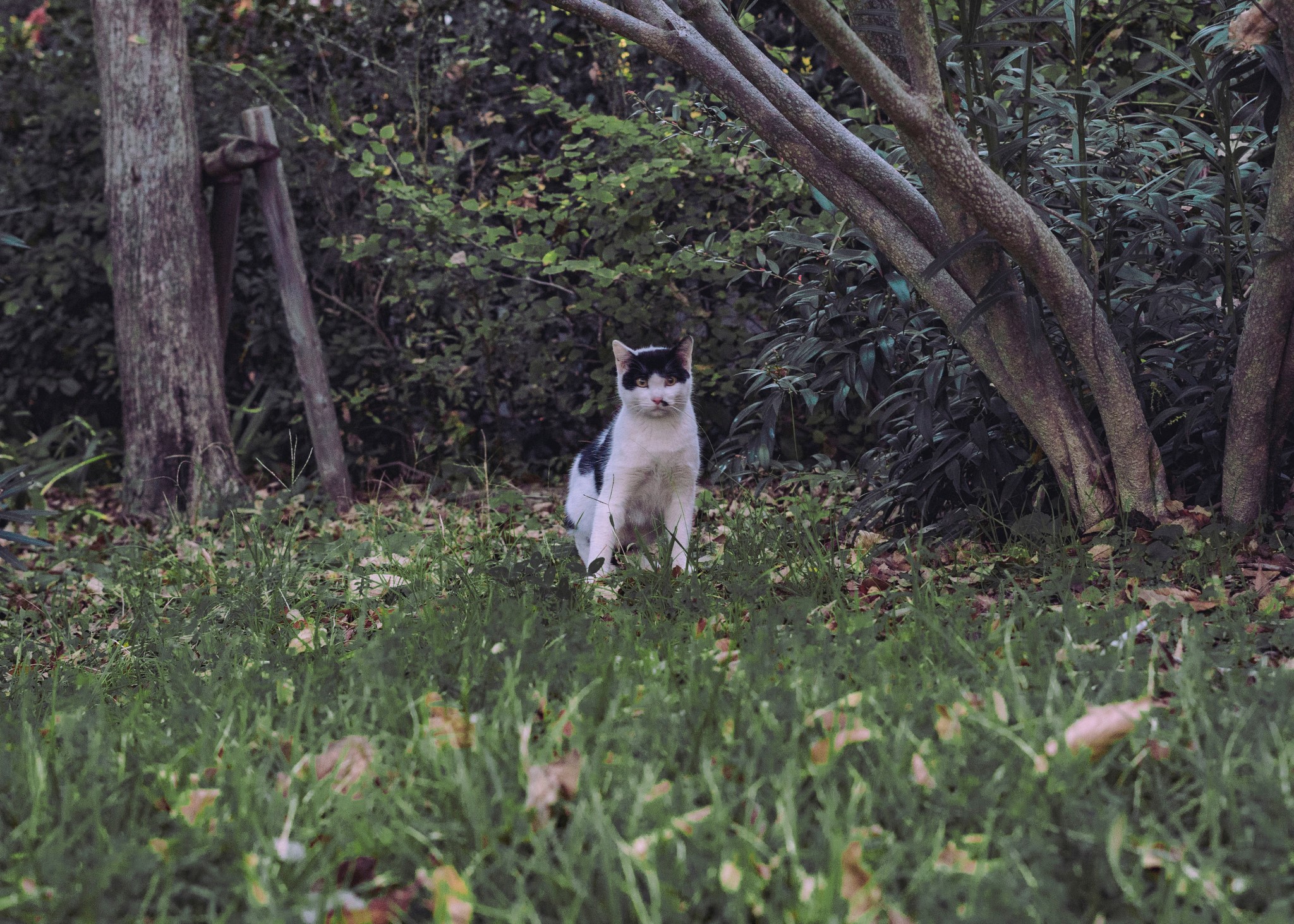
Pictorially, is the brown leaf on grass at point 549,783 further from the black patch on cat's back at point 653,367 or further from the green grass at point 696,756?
the black patch on cat's back at point 653,367

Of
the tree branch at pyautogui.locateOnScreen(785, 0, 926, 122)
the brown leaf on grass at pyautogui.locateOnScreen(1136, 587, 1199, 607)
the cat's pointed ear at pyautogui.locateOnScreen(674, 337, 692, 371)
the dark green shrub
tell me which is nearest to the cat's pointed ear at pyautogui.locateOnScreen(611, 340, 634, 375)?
the cat's pointed ear at pyautogui.locateOnScreen(674, 337, 692, 371)

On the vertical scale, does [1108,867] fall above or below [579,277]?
below

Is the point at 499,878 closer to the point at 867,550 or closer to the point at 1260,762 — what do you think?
the point at 1260,762

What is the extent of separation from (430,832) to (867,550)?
2.20 m

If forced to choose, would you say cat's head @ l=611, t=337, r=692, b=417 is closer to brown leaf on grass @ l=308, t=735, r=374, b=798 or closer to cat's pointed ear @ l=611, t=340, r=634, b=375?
cat's pointed ear @ l=611, t=340, r=634, b=375

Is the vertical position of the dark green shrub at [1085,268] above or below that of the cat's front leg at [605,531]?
above

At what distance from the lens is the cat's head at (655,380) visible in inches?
158

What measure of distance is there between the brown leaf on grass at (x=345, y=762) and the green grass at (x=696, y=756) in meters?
0.03

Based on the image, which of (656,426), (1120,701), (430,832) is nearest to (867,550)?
(656,426)

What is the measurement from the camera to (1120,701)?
6.75 ft

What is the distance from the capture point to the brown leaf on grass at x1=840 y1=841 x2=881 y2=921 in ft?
5.01

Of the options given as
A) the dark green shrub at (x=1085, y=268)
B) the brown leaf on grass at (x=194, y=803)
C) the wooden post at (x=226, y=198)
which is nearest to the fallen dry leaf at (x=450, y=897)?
the brown leaf on grass at (x=194, y=803)

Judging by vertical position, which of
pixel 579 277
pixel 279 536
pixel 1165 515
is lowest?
pixel 279 536

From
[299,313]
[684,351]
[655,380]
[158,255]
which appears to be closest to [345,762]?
[655,380]
